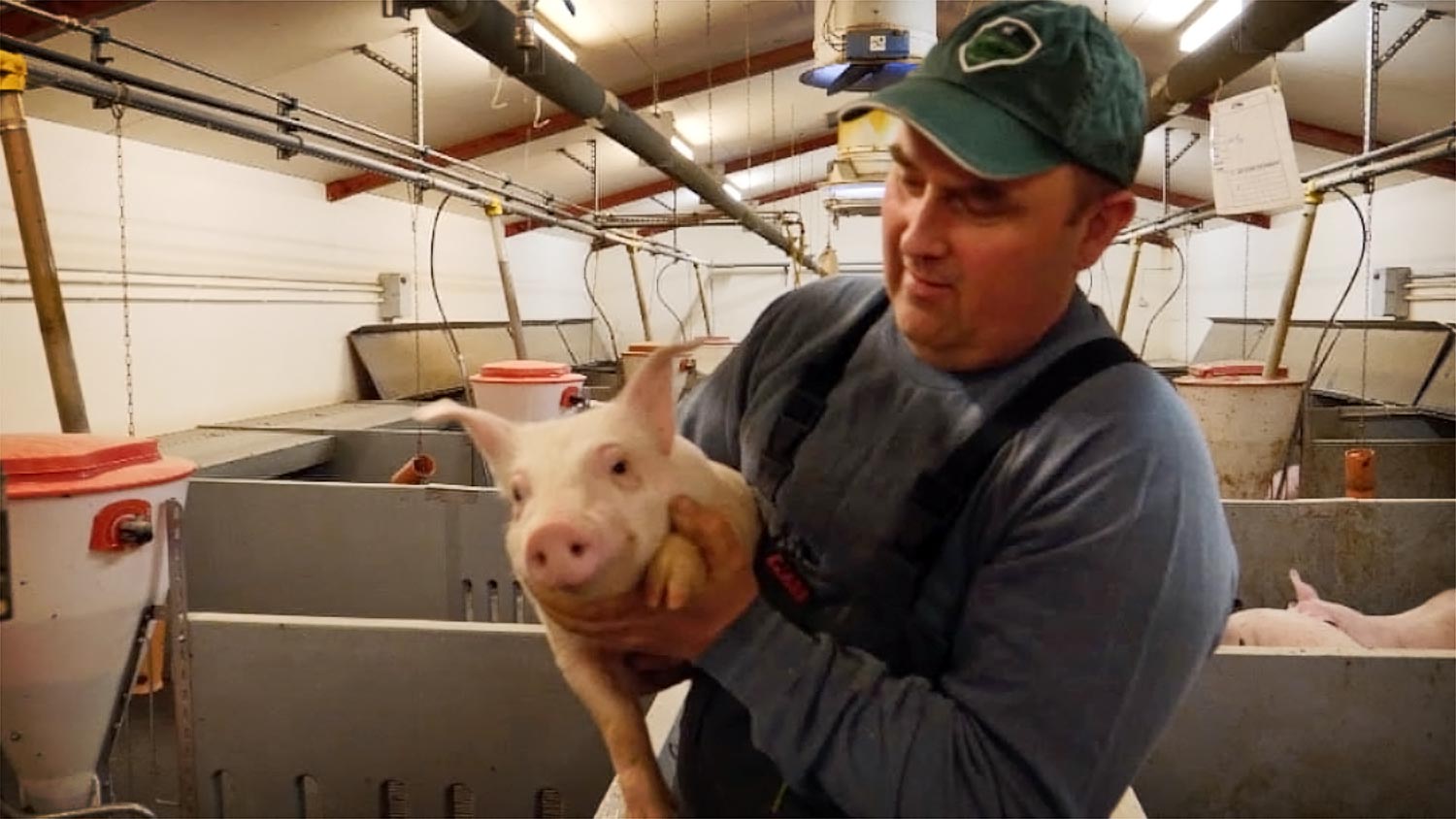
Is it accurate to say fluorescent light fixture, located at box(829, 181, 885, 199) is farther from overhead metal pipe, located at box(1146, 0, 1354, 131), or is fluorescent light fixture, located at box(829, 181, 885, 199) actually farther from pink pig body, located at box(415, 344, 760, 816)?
pink pig body, located at box(415, 344, 760, 816)

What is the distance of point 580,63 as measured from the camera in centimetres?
575

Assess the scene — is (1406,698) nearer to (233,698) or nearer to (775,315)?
(775,315)

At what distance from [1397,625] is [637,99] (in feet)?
17.3

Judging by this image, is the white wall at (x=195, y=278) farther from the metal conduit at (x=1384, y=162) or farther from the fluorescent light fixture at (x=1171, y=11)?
the fluorescent light fixture at (x=1171, y=11)

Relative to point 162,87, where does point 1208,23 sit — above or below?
above

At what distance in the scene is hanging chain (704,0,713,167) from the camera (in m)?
5.43

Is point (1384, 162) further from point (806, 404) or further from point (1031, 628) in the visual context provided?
point (1031, 628)

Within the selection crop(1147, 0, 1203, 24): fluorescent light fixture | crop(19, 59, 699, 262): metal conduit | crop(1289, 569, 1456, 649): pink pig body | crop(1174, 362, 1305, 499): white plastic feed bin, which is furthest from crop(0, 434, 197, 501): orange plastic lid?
crop(1147, 0, 1203, 24): fluorescent light fixture

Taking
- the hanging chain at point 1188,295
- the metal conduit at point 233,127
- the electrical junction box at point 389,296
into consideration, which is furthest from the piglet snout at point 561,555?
the hanging chain at point 1188,295

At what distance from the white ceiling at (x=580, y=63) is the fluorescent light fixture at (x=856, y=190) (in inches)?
52.6

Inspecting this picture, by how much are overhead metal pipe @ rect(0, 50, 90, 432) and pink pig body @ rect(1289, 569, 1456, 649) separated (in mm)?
2596

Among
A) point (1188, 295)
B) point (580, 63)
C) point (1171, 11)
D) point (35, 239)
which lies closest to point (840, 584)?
point (35, 239)

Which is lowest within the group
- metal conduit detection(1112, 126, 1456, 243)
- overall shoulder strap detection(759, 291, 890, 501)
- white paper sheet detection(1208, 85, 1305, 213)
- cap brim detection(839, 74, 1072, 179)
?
overall shoulder strap detection(759, 291, 890, 501)

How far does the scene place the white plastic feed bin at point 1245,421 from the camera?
2986mm
